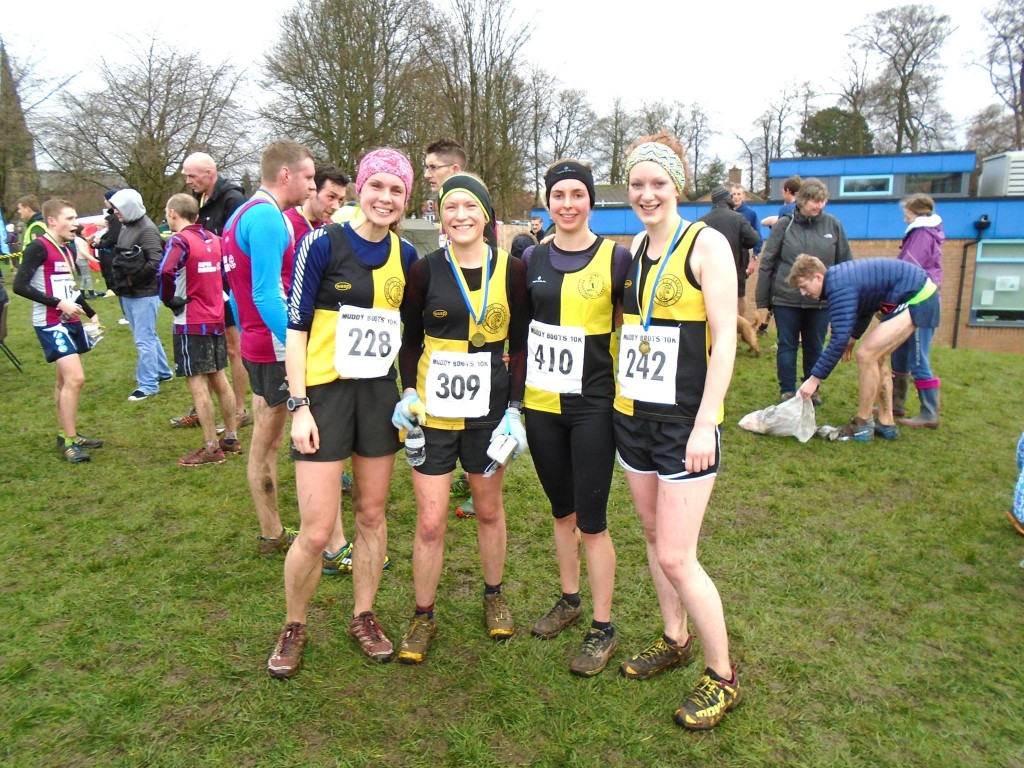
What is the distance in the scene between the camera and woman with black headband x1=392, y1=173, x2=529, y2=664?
2848 millimetres

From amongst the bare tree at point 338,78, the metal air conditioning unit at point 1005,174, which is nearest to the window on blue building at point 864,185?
the metal air conditioning unit at point 1005,174

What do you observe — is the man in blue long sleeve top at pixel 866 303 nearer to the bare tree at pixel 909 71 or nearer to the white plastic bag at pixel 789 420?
the white plastic bag at pixel 789 420

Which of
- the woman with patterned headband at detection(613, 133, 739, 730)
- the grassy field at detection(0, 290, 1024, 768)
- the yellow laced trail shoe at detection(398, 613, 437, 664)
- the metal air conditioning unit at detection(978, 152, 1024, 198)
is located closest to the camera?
the woman with patterned headband at detection(613, 133, 739, 730)

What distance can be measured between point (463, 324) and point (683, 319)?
94cm

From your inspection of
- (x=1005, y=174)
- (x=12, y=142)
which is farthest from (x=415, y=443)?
(x=1005, y=174)

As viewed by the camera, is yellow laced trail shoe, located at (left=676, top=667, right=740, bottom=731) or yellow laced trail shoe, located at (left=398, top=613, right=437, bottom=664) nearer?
yellow laced trail shoe, located at (left=676, top=667, right=740, bottom=731)

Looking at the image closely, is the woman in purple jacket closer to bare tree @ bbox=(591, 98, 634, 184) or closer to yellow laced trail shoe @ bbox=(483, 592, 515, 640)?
yellow laced trail shoe @ bbox=(483, 592, 515, 640)

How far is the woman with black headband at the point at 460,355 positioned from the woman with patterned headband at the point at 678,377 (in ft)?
1.79

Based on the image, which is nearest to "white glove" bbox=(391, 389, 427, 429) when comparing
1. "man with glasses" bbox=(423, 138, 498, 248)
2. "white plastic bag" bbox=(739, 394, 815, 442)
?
"man with glasses" bbox=(423, 138, 498, 248)

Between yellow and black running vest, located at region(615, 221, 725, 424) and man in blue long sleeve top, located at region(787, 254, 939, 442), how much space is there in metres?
3.41

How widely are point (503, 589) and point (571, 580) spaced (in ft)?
1.88

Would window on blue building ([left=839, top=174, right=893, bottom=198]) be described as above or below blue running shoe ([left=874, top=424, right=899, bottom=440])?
above

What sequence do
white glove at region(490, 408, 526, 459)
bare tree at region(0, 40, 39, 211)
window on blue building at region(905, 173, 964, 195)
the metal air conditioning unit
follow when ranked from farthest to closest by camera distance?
window on blue building at region(905, 173, 964, 195) < the metal air conditioning unit < bare tree at region(0, 40, 39, 211) < white glove at region(490, 408, 526, 459)

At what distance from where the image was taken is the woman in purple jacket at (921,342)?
654 cm
